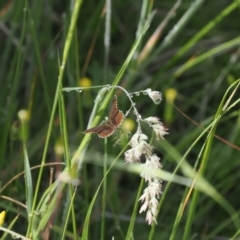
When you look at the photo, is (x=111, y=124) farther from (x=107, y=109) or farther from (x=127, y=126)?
(x=107, y=109)

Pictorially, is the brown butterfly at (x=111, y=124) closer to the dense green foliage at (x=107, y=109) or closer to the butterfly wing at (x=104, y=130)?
the butterfly wing at (x=104, y=130)

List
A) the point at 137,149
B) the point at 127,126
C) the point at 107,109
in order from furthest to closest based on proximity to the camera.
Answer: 1. the point at 107,109
2. the point at 127,126
3. the point at 137,149

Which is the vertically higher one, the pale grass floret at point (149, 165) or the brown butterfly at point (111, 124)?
the brown butterfly at point (111, 124)

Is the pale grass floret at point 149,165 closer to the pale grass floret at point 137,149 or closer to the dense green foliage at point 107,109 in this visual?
the pale grass floret at point 137,149

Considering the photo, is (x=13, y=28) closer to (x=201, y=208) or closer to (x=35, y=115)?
(x=35, y=115)

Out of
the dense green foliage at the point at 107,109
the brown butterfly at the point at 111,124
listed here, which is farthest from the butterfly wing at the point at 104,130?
the dense green foliage at the point at 107,109

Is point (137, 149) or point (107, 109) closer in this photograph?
point (137, 149)

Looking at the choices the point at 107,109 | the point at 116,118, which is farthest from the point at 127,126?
the point at 107,109

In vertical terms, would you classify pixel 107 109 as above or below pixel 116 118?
below

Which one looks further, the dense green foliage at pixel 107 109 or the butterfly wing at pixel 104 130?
the dense green foliage at pixel 107 109

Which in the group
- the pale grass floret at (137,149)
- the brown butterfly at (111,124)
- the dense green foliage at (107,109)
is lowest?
the dense green foliage at (107,109)

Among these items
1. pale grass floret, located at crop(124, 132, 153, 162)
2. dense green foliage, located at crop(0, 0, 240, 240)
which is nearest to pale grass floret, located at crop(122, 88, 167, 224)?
pale grass floret, located at crop(124, 132, 153, 162)
